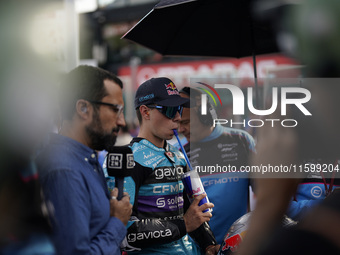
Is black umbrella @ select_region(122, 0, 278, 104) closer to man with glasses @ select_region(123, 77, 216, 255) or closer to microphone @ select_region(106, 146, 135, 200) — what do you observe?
man with glasses @ select_region(123, 77, 216, 255)

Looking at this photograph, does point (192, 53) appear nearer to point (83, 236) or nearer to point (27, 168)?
point (83, 236)

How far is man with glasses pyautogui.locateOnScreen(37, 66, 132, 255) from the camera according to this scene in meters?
1.73

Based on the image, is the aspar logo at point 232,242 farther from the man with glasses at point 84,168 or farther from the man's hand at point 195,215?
the man with glasses at point 84,168

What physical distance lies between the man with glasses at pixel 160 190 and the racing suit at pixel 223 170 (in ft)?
1.83

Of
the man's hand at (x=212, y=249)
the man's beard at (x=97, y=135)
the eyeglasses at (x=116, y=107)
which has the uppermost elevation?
the eyeglasses at (x=116, y=107)

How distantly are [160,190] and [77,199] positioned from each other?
0.91 metres

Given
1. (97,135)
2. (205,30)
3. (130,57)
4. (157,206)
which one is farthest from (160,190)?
(130,57)

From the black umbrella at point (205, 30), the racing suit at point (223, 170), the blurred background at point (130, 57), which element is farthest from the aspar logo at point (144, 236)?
the blurred background at point (130, 57)

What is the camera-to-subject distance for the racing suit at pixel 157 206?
2461mm

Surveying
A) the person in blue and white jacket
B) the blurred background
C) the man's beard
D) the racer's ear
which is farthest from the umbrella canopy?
the blurred background

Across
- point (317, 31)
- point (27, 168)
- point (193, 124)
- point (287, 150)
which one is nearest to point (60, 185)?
point (27, 168)

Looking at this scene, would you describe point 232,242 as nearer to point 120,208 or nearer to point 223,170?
point 120,208

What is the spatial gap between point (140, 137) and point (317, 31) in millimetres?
2108

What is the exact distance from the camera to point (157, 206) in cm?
260
